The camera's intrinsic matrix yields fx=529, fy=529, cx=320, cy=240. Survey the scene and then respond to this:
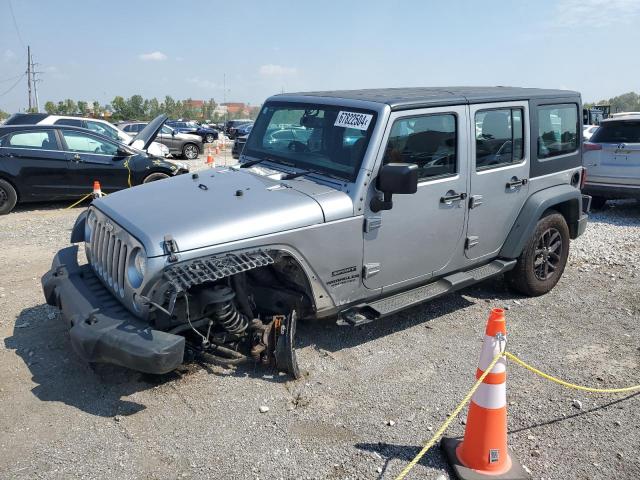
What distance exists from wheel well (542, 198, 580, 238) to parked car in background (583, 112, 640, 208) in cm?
402

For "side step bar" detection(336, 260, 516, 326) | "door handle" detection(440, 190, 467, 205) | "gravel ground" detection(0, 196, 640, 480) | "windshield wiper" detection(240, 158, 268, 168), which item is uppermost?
"windshield wiper" detection(240, 158, 268, 168)

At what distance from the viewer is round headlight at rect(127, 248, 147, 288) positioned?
3.26 m

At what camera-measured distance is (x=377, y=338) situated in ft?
14.9

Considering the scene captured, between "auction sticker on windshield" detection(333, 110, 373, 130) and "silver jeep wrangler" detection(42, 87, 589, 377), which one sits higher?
"auction sticker on windshield" detection(333, 110, 373, 130)

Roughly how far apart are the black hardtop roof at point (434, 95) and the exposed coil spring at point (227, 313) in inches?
73.6

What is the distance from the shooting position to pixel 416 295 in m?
4.38

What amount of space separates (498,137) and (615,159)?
5408 mm

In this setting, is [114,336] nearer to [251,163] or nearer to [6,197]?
[251,163]

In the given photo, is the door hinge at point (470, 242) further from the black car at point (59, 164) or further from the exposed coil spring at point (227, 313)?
the black car at point (59, 164)

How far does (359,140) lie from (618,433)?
2.61 metres

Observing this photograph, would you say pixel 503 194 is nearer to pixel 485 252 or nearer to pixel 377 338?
pixel 485 252

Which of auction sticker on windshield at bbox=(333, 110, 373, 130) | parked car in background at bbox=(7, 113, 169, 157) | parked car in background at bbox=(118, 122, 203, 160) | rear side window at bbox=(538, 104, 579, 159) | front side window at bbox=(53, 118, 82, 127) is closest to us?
auction sticker on windshield at bbox=(333, 110, 373, 130)

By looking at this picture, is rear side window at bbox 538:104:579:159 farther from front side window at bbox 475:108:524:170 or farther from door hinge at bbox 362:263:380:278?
door hinge at bbox 362:263:380:278

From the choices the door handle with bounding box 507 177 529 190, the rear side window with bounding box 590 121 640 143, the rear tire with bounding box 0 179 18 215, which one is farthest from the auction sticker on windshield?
the rear tire with bounding box 0 179 18 215
